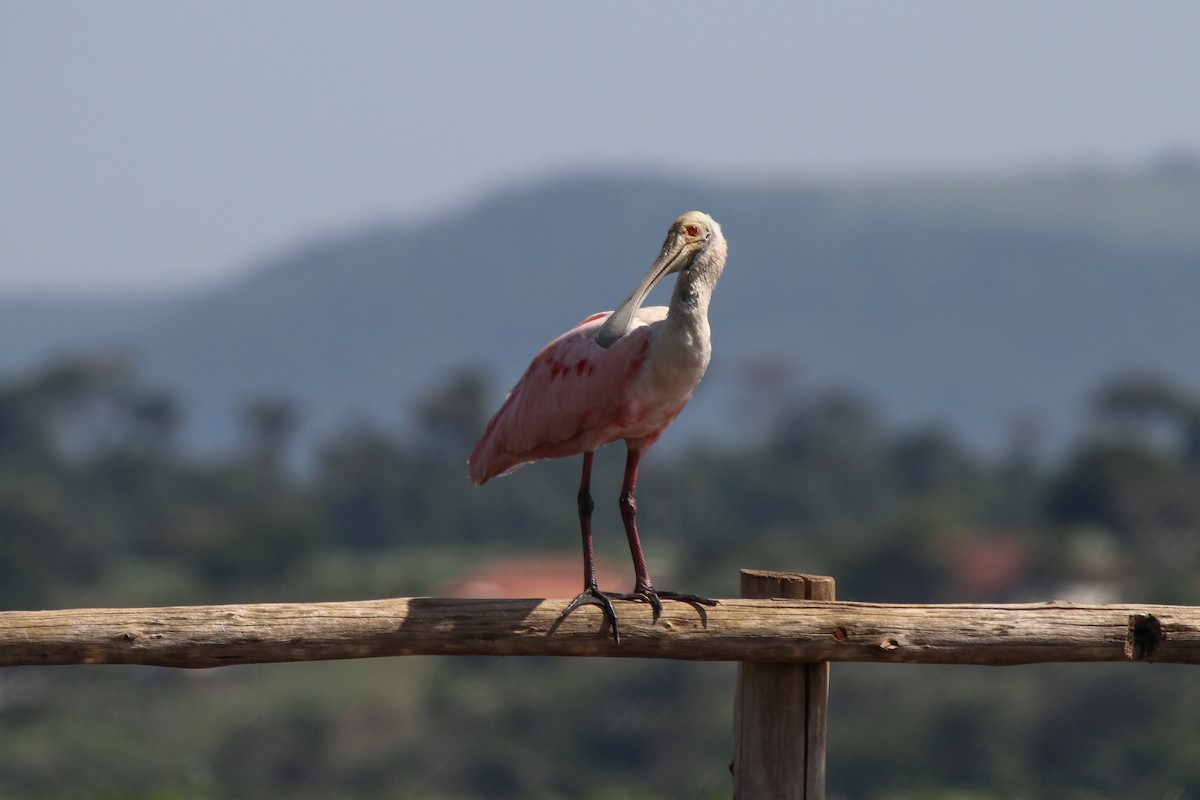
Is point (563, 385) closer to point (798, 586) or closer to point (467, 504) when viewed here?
point (798, 586)

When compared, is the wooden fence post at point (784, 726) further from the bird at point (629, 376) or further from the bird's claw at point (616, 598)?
the bird at point (629, 376)

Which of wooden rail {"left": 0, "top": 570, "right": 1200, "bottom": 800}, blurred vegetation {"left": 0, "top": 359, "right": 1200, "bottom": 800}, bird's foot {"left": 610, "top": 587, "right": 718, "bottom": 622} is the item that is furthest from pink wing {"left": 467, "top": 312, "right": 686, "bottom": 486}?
blurred vegetation {"left": 0, "top": 359, "right": 1200, "bottom": 800}

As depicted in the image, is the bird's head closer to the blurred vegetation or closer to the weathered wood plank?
the weathered wood plank

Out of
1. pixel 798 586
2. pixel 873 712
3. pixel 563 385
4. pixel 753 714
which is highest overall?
pixel 563 385

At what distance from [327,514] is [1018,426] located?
2873cm

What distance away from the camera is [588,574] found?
233 inches

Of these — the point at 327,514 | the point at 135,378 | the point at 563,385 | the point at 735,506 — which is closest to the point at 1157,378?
the point at 735,506

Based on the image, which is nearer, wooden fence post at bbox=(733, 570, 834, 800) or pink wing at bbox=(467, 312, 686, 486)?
wooden fence post at bbox=(733, 570, 834, 800)

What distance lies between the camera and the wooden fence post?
17.0ft

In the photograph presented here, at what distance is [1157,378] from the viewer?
77500 millimetres

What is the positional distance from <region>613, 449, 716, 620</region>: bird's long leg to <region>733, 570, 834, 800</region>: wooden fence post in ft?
0.86

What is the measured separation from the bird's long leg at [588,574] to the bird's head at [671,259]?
525 mm

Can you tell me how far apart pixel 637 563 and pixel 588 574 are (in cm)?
32

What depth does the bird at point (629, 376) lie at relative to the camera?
19.7ft
